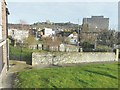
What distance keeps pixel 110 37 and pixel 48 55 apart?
3208 centimetres

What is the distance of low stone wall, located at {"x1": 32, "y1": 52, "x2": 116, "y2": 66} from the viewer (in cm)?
2346

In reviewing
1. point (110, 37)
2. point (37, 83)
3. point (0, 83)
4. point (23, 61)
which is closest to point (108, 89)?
point (37, 83)

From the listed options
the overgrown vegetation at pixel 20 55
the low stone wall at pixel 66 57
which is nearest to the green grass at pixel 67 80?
the low stone wall at pixel 66 57

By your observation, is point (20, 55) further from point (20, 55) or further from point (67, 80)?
point (67, 80)

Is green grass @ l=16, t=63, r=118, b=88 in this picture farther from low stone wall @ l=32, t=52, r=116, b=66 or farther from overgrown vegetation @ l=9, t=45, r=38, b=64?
overgrown vegetation @ l=9, t=45, r=38, b=64

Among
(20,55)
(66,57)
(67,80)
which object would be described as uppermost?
(20,55)

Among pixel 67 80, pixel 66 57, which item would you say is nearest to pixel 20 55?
pixel 66 57

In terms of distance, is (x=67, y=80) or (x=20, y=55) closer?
(x=67, y=80)

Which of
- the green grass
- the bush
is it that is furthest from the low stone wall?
the green grass

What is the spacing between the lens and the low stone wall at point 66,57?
23.5m

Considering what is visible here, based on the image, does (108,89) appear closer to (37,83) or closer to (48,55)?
(37,83)

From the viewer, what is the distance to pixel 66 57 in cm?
2514

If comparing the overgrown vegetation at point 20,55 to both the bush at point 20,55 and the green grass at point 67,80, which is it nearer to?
the bush at point 20,55

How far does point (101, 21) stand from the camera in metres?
91.4
